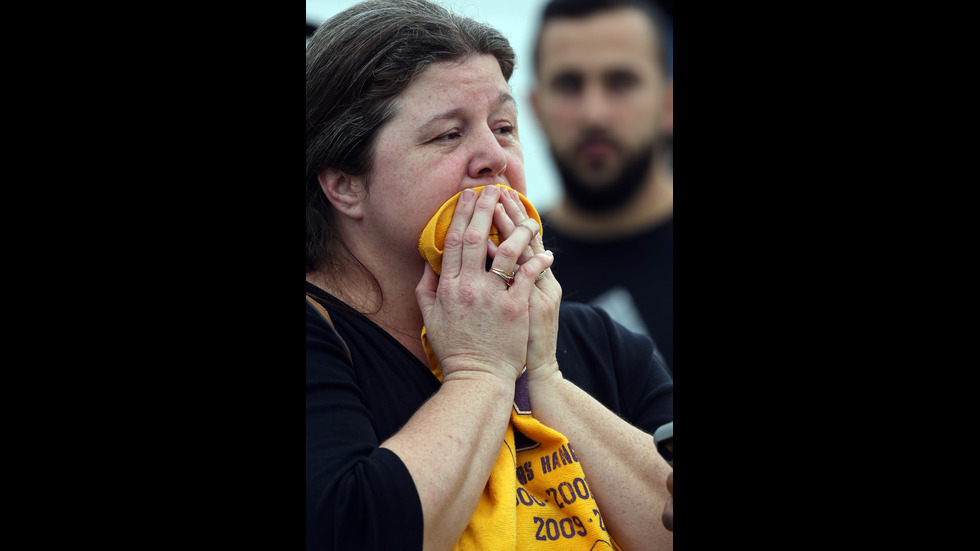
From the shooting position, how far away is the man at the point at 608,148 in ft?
14.2

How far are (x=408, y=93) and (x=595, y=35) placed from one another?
2.76 meters

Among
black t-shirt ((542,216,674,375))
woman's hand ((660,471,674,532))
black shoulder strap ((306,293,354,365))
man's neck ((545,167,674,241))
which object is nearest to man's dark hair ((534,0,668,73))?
man's neck ((545,167,674,241))

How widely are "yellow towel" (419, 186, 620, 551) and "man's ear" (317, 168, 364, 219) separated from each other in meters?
0.29

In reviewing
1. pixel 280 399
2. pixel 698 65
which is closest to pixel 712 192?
pixel 698 65

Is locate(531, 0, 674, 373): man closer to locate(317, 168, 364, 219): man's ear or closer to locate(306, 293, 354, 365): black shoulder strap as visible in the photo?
locate(317, 168, 364, 219): man's ear

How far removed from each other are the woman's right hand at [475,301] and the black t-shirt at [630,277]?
2.08m

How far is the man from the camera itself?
4316mm

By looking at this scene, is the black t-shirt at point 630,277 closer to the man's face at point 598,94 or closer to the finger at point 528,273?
the man's face at point 598,94

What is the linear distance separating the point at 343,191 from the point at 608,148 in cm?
266

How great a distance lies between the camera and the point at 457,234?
1955mm

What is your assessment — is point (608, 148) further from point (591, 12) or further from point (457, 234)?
point (457, 234)

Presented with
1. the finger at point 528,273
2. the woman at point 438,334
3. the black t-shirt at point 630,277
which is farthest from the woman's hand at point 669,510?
the black t-shirt at point 630,277

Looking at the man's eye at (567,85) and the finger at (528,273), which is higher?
the man's eye at (567,85)

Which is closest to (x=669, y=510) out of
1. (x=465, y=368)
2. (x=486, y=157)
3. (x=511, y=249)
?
(x=465, y=368)
